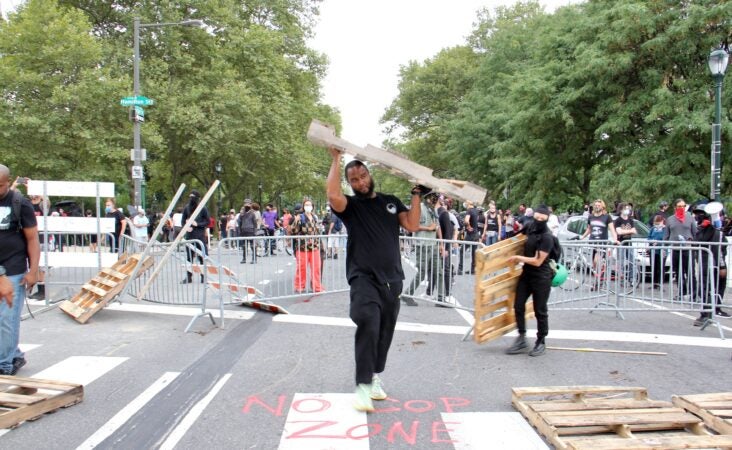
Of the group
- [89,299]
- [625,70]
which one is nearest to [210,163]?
[625,70]

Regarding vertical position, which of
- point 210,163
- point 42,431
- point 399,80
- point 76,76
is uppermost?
point 399,80

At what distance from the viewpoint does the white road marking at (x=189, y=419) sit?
3924mm

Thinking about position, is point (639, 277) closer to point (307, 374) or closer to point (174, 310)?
point (307, 374)

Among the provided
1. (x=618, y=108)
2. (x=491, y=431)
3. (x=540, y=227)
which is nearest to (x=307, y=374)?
(x=491, y=431)

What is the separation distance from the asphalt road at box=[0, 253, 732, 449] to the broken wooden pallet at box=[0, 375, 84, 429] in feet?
0.25

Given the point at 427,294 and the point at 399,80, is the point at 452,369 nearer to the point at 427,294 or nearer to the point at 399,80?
the point at 427,294

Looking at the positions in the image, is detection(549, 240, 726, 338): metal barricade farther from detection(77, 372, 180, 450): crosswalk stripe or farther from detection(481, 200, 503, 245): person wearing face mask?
detection(481, 200, 503, 245): person wearing face mask

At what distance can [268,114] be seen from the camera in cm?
3070

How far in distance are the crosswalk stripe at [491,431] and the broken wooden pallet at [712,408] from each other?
1.26m

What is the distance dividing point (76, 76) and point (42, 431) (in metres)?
21.7

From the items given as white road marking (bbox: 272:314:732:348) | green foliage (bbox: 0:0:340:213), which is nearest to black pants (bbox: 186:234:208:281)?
white road marking (bbox: 272:314:732:348)

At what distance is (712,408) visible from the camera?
14.0 feet

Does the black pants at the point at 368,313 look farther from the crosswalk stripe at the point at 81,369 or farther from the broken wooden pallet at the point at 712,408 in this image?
the crosswalk stripe at the point at 81,369

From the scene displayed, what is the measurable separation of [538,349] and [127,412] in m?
4.34
